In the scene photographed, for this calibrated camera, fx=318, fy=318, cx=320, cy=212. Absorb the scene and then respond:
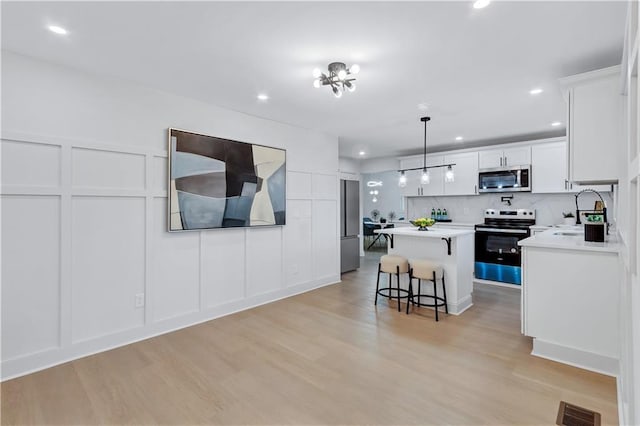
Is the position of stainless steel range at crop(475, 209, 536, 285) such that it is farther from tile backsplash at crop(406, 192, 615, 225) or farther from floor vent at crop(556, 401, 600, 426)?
floor vent at crop(556, 401, 600, 426)

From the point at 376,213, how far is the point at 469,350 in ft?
23.0

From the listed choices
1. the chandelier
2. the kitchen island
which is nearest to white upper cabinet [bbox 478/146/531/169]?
the kitchen island

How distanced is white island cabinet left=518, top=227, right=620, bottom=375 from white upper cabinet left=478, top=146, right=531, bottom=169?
9.64 feet

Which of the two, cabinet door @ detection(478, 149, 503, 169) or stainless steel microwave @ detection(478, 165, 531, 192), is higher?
cabinet door @ detection(478, 149, 503, 169)

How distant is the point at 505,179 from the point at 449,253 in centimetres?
256

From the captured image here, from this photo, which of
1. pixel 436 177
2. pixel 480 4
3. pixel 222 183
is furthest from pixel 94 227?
pixel 436 177

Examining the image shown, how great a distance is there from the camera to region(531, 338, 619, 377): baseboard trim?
7.93 feet

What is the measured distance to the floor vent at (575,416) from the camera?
187cm

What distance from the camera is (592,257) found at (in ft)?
8.14

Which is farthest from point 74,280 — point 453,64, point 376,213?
point 376,213

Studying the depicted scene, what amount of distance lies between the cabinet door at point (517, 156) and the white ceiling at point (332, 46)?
5.72 ft

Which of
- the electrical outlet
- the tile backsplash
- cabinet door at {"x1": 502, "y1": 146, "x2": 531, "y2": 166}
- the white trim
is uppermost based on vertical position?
cabinet door at {"x1": 502, "y1": 146, "x2": 531, "y2": 166}

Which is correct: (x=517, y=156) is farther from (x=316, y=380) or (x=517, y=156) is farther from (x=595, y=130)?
(x=316, y=380)

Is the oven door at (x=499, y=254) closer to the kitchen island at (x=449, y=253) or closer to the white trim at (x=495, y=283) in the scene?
the white trim at (x=495, y=283)
